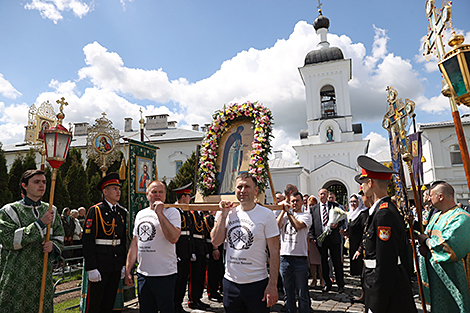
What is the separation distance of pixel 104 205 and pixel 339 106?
101 ft

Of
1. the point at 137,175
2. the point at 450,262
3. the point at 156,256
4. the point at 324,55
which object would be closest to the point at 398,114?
the point at 450,262

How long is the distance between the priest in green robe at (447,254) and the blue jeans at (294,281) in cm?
159

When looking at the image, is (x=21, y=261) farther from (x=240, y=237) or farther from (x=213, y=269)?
(x=213, y=269)

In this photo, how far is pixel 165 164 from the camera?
34406 millimetres

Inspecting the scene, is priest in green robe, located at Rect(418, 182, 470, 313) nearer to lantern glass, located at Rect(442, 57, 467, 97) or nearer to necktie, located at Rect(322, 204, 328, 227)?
lantern glass, located at Rect(442, 57, 467, 97)

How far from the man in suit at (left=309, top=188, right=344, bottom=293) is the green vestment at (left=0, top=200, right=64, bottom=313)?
17.8ft

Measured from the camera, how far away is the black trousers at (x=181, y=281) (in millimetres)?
5336

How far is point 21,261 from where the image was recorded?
3.85 meters

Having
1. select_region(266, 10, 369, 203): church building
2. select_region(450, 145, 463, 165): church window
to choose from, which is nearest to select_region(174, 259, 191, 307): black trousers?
select_region(266, 10, 369, 203): church building

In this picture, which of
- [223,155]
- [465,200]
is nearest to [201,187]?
[223,155]

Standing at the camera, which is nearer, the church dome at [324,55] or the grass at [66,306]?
the grass at [66,306]

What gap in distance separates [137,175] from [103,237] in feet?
9.54

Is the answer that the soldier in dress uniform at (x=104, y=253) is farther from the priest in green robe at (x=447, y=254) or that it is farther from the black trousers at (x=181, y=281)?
the priest in green robe at (x=447, y=254)

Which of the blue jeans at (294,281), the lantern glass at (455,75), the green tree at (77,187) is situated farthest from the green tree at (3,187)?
the lantern glass at (455,75)
